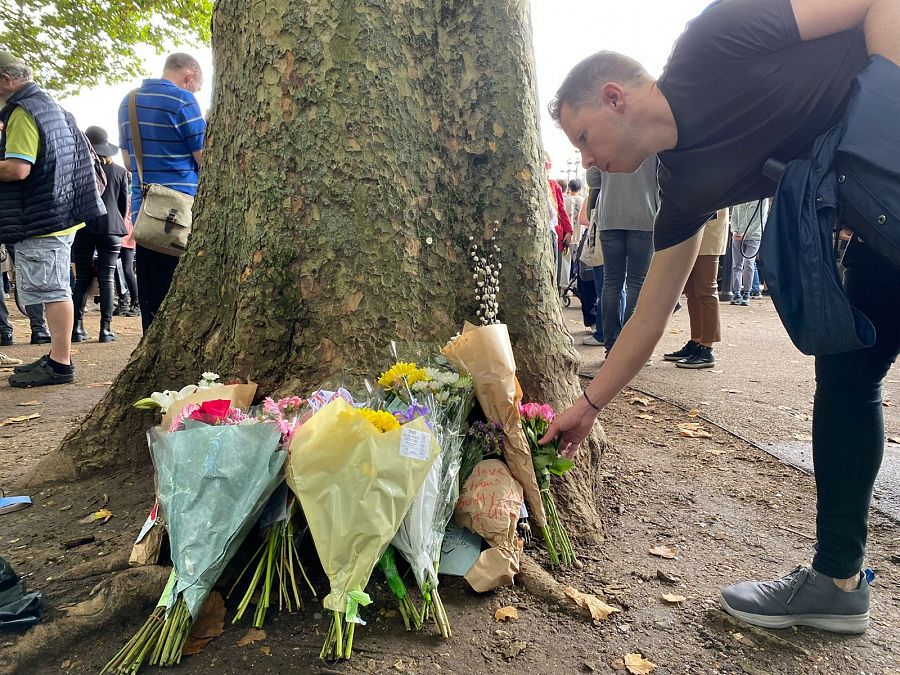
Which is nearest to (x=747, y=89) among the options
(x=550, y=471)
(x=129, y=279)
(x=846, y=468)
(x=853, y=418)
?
(x=853, y=418)

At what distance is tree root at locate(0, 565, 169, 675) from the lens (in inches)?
61.3

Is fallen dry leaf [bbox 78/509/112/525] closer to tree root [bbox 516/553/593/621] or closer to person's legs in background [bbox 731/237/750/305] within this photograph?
tree root [bbox 516/553/593/621]

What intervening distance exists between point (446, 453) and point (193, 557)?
2.52 ft

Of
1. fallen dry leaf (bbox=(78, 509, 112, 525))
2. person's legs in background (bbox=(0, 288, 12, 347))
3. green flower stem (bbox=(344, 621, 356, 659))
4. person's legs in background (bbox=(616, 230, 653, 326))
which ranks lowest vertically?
person's legs in background (bbox=(0, 288, 12, 347))

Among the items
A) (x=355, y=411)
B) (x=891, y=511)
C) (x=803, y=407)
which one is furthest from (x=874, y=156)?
(x=803, y=407)

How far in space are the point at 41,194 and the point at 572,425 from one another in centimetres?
418

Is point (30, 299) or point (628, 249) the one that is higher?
point (628, 249)

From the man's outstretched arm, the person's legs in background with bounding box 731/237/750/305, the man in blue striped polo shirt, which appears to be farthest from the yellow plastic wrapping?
the person's legs in background with bounding box 731/237/750/305

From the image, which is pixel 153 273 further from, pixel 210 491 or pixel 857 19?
pixel 857 19

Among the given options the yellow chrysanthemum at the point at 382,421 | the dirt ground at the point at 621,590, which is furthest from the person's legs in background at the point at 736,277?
the yellow chrysanthemum at the point at 382,421

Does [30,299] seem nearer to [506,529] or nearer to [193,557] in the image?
[193,557]

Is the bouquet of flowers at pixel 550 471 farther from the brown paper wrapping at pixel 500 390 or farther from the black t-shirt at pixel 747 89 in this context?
the black t-shirt at pixel 747 89

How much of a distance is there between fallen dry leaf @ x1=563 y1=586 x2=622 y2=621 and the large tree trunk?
0.46 metres

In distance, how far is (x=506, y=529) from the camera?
1938 millimetres
